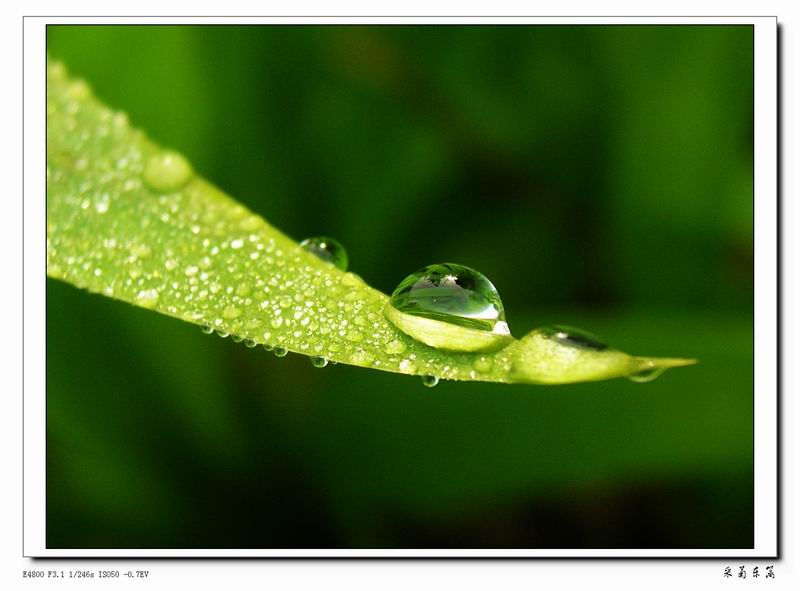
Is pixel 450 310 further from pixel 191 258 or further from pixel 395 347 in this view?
pixel 191 258

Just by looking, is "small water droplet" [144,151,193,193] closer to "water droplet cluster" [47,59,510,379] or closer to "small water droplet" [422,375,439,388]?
"water droplet cluster" [47,59,510,379]

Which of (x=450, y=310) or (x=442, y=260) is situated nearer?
(x=450, y=310)

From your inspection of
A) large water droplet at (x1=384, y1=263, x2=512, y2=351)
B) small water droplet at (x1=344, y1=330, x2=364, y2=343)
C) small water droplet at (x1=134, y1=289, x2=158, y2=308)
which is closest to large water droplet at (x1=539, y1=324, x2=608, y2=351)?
large water droplet at (x1=384, y1=263, x2=512, y2=351)
